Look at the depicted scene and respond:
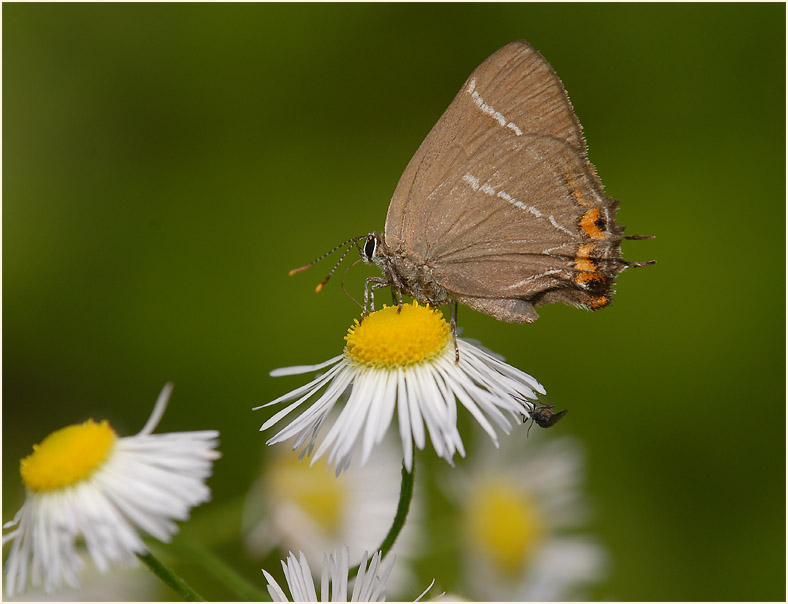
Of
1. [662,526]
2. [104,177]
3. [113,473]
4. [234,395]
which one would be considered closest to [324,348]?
[234,395]

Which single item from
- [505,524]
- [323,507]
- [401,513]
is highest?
[401,513]

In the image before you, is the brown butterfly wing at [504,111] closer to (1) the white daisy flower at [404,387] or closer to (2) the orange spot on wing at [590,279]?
(2) the orange spot on wing at [590,279]

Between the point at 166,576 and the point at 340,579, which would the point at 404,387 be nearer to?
the point at 340,579

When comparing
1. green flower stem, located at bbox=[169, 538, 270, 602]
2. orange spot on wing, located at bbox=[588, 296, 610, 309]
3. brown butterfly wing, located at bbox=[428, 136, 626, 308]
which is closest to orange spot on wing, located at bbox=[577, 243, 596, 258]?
brown butterfly wing, located at bbox=[428, 136, 626, 308]

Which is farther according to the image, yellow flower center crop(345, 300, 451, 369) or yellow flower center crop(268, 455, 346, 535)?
yellow flower center crop(268, 455, 346, 535)

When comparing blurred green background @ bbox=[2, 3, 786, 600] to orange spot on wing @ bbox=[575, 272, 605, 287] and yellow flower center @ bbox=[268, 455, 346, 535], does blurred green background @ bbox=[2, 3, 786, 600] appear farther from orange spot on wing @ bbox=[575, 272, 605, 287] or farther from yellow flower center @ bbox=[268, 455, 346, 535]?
orange spot on wing @ bbox=[575, 272, 605, 287]

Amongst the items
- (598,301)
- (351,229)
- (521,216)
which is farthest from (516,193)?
(351,229)

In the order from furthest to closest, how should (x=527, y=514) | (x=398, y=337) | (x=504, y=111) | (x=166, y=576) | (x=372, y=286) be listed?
(x=527, y=514)
(x=372, y=286)
(x=504, y=111)
(x=398, y=337)
(x=166, y=576)

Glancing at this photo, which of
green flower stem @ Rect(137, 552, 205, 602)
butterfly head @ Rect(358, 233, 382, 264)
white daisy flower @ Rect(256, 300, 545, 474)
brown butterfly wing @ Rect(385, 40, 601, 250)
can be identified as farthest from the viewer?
butterfly head @ Rect(358, 233, 382, 264)
